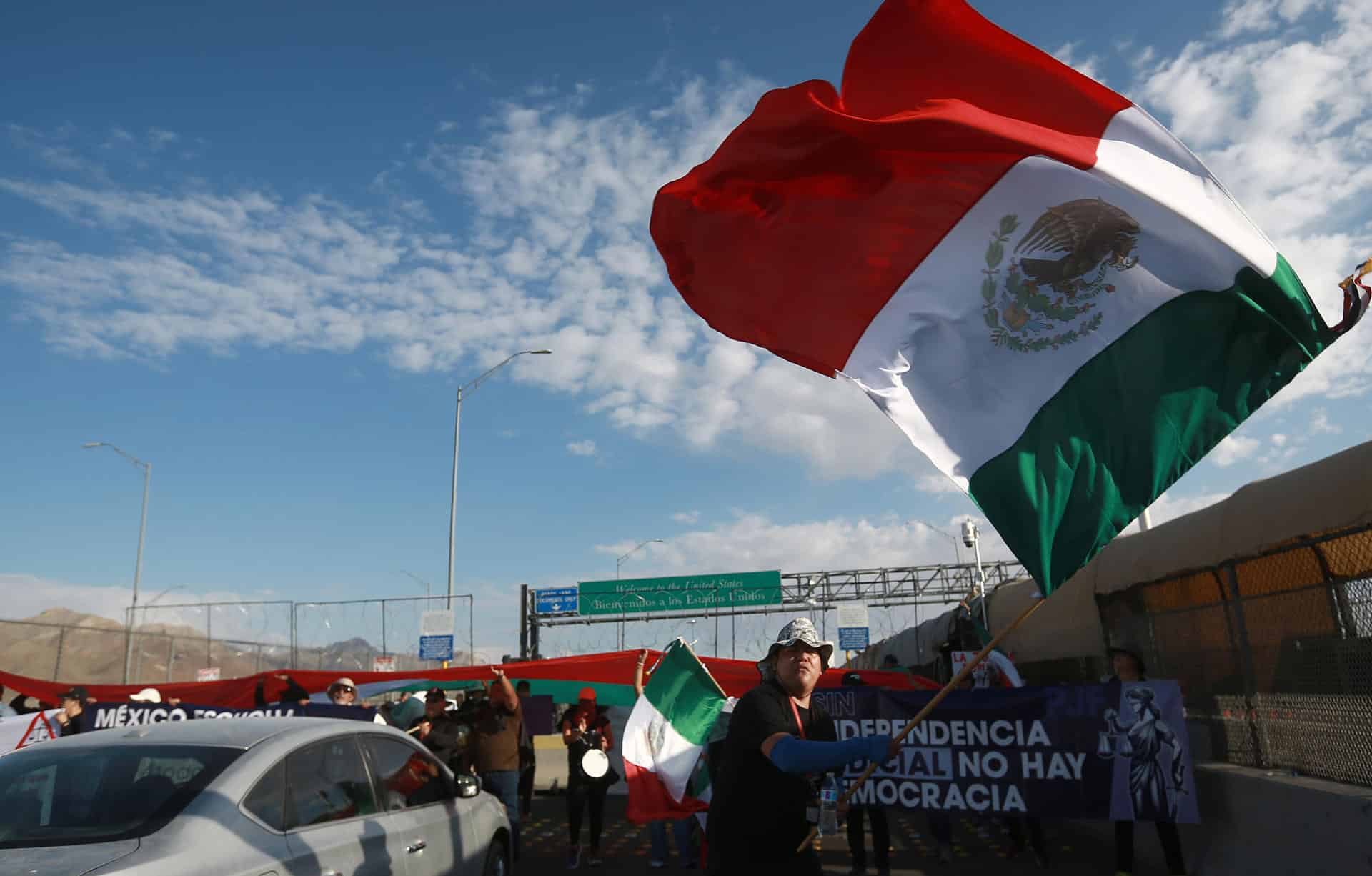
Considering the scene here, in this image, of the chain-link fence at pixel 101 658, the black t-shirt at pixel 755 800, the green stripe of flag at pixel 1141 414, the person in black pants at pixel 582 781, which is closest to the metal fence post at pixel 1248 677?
the green stripe of flag at pixel 1141 414

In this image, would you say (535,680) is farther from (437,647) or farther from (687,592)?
(687,592)

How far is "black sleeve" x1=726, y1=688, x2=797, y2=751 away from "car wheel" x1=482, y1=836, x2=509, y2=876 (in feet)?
12.0

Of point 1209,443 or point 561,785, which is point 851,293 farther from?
point 561,785

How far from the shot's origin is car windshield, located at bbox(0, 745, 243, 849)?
3.93 m

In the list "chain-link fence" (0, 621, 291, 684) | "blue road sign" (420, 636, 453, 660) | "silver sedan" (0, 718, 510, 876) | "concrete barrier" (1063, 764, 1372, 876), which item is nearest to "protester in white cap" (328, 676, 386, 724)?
"silver sedan" (0, 718, 510, 876)

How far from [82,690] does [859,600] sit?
34.0 meters

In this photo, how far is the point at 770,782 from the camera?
3.75m

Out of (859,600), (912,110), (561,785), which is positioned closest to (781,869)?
(912,110)

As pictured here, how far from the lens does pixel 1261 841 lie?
Answer: 7.30 metres

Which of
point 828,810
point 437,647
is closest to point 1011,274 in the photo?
point 828,810

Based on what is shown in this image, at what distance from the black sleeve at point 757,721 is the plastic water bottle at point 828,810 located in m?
0.26

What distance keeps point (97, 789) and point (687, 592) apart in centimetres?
3576

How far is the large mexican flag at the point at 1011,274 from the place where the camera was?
457 centimetres

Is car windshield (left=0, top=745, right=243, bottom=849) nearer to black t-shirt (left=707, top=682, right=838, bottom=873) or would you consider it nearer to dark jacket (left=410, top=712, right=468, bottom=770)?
black t-shirt (left=707, top=682, right=838, bottom=873)
